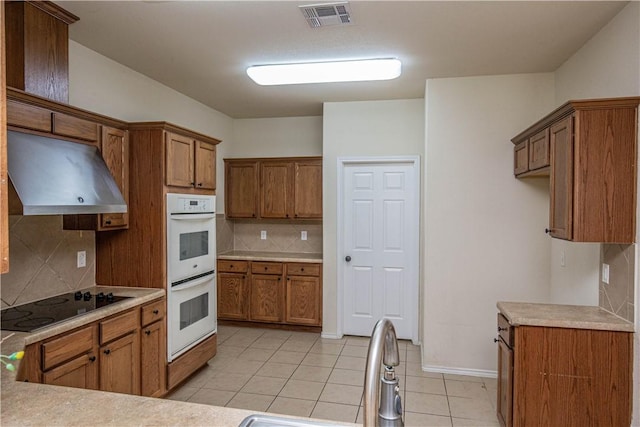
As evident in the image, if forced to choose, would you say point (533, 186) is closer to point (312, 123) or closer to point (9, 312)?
point (312, 123)

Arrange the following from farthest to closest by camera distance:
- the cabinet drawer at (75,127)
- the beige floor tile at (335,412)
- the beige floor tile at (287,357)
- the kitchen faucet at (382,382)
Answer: the beige floor tile at (287,357), the beige floor tile at (335,412), the cabinet drawer at (75,127), the kitchen faucet at (382,382)

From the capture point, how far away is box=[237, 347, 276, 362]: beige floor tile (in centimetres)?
407

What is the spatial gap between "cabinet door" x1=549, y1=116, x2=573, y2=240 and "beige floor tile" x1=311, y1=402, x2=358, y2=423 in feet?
6.36

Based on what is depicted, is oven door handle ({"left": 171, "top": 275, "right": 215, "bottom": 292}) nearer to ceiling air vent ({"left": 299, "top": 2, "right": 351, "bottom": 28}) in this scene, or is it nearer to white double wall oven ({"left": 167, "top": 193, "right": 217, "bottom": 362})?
white double wall oven ({"left": 167, "top": 193, "right": 217, "bottom": 362})

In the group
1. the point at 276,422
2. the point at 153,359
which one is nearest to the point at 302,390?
the point at 153,359

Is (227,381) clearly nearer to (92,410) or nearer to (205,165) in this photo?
(205,165)

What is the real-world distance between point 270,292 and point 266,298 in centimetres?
9

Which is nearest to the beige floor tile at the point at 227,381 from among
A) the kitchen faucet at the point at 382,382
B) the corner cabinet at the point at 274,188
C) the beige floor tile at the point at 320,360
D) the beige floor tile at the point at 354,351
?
the beige floor tile at the point at 320,360

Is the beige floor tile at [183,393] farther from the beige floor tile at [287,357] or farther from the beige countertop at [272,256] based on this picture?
the beige countertop at [272,256]

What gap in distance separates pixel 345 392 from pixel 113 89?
3213 millimetres

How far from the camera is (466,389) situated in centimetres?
339

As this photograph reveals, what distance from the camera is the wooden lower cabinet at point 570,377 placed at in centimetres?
225

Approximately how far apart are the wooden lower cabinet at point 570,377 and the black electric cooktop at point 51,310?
107 inches

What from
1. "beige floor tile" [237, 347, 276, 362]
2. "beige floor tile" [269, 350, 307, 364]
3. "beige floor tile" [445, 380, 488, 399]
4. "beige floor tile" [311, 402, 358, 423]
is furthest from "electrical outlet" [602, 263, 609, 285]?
"beige floor tile" [237, 347, 276, 362]
